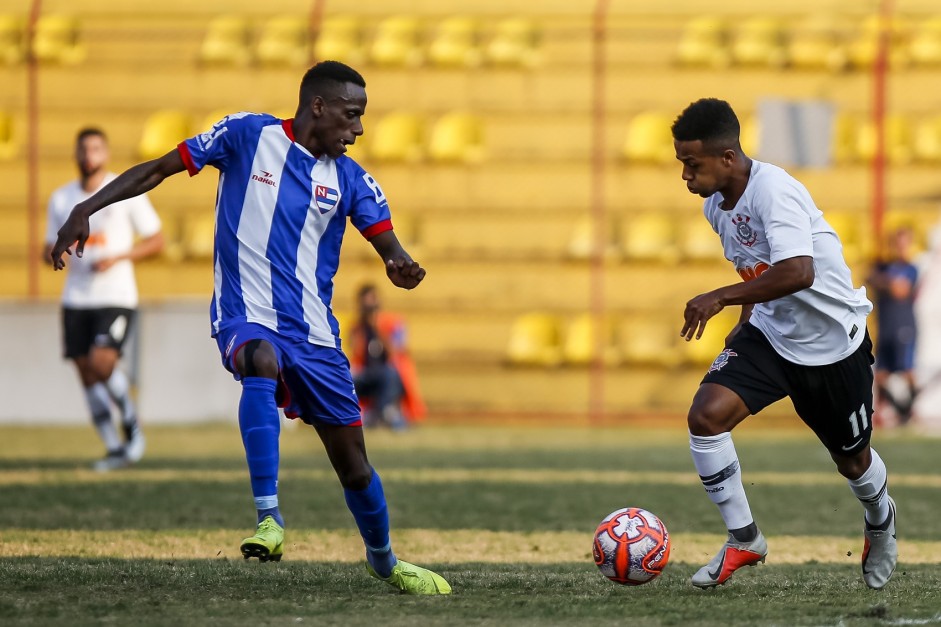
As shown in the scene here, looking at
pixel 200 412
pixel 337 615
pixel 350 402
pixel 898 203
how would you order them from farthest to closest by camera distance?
1. pixel 898 203
2. pixel 200 412
3. pixel 350 402
4. pixel 337 615

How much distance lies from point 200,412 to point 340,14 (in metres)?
5.47

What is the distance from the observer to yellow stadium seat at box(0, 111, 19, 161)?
19.5 metres

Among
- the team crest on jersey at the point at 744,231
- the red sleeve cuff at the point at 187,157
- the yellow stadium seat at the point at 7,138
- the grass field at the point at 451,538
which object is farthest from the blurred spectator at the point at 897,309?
the red sleeve cuff at the point at 187,157

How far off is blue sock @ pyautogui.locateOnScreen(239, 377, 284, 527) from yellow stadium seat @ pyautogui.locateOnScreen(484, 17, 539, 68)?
13914 mm

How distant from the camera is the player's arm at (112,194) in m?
6.00

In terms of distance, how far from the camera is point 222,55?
64.0ft

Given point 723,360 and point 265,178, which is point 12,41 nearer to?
point 265,178

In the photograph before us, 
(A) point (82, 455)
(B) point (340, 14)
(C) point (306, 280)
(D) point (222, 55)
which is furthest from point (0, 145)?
(C) point (306, 280)

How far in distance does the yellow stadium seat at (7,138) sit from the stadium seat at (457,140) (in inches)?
207

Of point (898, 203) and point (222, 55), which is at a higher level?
point (222, 55)

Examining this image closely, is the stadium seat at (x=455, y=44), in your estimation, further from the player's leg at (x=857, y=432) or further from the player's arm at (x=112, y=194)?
the player's leg at (x=857, y=432)

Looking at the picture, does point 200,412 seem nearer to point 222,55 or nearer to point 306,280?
point 222,55

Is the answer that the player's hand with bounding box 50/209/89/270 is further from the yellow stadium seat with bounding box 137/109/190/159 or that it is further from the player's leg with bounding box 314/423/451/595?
the yellow stadium seat with bounding box 137/109/190/159

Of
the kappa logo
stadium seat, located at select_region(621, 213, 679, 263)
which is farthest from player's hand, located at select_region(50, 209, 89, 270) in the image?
stadium seat, located at select_region(621, 213, 679, 263)
